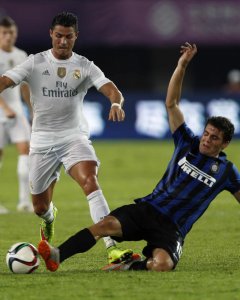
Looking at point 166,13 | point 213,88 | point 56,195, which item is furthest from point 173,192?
point 213,88

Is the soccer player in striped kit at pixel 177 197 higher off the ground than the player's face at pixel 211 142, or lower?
lower

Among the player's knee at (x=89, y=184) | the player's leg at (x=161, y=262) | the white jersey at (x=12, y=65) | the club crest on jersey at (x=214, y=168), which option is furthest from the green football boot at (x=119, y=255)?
the white jersey at (x=12, y=65)

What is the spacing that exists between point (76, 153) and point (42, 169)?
447mm

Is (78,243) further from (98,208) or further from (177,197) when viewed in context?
(177,197)

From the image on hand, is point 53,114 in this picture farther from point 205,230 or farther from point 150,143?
point 150,143

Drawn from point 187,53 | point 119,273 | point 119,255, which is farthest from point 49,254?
point 187,53

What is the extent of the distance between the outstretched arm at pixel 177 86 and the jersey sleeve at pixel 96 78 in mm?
620

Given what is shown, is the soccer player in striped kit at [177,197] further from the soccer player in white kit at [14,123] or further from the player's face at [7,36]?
the player's face at [7,36]

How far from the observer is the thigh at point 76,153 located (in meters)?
8.16

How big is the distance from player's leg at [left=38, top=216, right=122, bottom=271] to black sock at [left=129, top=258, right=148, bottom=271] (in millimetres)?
244

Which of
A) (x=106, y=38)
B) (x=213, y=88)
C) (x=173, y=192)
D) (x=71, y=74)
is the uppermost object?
(x=71, y=74)

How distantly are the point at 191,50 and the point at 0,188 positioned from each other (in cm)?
774

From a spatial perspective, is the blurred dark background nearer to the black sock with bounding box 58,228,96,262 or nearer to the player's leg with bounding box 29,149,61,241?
the player's leg with bounding box 29,149,61,241

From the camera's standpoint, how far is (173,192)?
766 centimetres
